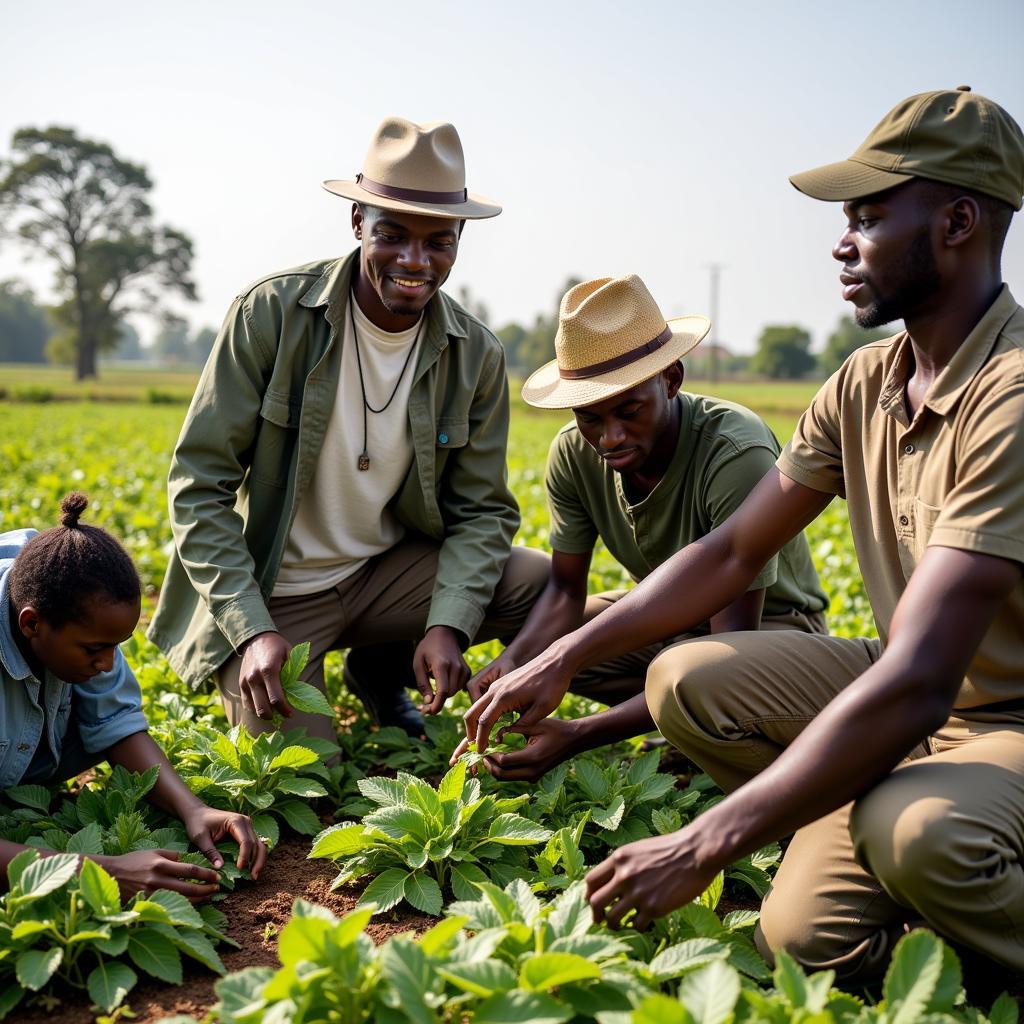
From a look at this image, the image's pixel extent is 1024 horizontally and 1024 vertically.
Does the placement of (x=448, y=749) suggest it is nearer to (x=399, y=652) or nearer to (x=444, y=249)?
(x=399, y=652)

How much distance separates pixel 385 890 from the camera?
2441 mm

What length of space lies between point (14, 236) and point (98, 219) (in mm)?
4828

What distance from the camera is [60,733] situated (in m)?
2.73

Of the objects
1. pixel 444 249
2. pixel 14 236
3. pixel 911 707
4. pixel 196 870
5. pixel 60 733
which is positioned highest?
pixel 14 236

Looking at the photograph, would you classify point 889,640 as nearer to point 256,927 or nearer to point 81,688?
point 256,927

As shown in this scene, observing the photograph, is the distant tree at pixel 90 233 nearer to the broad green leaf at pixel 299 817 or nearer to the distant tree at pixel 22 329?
the distant tree at pixel 22 329

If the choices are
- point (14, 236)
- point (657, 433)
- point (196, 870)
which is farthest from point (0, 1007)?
point (14, 236)

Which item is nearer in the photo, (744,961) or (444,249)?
(744,961)

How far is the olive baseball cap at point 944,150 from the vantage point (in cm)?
203

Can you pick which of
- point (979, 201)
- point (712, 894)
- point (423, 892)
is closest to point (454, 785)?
point (423, 892)

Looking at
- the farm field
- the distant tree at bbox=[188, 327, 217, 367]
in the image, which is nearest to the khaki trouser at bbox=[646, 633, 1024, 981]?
the farm field

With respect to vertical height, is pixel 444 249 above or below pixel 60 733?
above

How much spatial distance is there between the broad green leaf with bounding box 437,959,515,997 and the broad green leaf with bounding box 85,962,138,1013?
700mm

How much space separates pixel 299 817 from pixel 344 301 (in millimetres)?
1559
